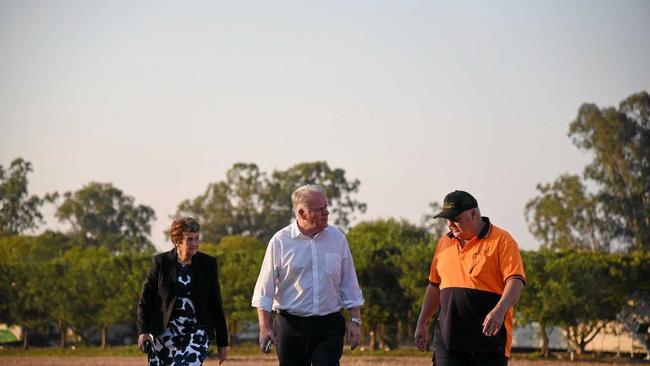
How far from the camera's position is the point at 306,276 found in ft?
31.1

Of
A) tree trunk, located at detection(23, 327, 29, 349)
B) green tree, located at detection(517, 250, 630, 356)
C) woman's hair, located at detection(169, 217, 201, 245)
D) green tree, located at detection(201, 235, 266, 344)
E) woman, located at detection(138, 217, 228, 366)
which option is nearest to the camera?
woman's hair, located at detection(169, 217, 201, 245)

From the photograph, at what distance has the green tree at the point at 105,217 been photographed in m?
123

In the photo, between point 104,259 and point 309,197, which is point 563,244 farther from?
point 309,197

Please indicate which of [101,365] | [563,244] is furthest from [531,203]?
[101,365]

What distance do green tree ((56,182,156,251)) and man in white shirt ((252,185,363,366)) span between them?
372 feet

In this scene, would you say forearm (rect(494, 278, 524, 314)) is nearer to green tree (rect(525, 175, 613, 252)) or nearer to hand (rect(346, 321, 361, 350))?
hand (rect(346, 321, 361, 350))

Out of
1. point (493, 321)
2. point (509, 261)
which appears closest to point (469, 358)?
point (493, 321)

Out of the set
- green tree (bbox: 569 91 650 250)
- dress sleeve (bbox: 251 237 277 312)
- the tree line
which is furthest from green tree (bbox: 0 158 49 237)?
dress sleeve (bbox: 251 237 277 312)

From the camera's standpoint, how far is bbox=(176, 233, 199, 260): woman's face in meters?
10.0

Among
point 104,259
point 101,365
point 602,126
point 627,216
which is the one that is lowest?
point 101,365

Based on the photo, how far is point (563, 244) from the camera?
9606cm

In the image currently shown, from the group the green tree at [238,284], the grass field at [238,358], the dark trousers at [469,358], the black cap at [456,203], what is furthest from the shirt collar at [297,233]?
the green tree at [238,284]

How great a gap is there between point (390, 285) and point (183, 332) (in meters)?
42.3

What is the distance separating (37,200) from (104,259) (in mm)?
62880
